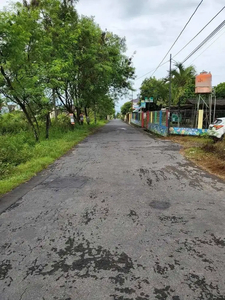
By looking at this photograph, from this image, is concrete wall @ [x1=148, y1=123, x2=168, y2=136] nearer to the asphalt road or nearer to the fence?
the fence

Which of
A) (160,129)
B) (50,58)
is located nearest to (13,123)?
(50,58)

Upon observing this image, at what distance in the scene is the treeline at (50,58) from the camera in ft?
33.9

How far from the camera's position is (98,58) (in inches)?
808

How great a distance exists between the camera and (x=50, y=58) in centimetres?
1408

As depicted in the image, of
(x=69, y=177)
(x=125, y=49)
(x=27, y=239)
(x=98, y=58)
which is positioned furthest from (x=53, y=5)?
(x=27, y=239)

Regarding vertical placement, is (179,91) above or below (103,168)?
above

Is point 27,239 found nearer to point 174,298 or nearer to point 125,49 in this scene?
point 174,298

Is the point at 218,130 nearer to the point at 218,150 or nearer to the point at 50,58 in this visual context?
the point at 218,150

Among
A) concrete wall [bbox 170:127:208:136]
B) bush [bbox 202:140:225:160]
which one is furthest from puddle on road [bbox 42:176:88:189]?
concrete wall [bbox 170:127:208:136]

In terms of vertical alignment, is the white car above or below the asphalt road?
above

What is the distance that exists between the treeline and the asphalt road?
6.65 metres

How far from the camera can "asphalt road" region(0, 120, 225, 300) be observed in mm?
2354

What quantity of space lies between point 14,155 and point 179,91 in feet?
73.7

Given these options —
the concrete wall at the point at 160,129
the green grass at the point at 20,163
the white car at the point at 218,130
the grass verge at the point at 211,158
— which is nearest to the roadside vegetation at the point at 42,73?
the green grass at the point at 20,163
